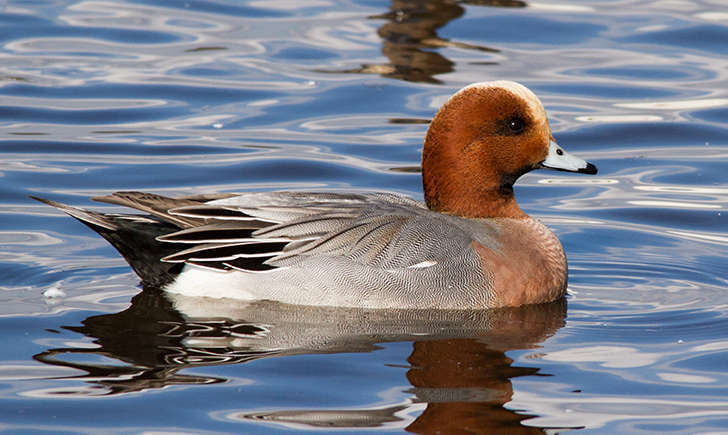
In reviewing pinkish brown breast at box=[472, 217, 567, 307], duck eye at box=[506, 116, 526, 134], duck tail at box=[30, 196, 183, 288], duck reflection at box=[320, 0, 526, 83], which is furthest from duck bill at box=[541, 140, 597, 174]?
duck reflection at box=[320, 0, 526, 83]

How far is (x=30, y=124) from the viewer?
391 inches

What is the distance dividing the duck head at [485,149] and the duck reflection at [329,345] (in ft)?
2.03

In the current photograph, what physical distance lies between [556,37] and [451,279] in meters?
6.81

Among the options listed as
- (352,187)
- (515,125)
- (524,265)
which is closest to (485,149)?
(515,125)

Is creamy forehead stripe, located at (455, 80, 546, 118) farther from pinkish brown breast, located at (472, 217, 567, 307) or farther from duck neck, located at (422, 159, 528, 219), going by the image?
pinkish brown breast, located at (472, 217, 567, 307)

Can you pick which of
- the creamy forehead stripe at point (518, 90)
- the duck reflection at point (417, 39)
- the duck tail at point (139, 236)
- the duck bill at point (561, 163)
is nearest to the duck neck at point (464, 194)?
the duck bill at point (561, 163)

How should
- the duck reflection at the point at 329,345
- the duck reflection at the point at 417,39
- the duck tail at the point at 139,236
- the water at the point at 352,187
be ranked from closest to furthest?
the duck reflection at the point at 329,345 < the water at the point at 352,187 < the duck tail at the point at 139,236 < the duck reflection at the point at 417,39

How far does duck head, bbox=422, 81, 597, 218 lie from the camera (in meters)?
6.44

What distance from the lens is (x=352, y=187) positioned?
8.71 m

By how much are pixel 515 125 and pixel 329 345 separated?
1.55m

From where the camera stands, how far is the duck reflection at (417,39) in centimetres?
1144

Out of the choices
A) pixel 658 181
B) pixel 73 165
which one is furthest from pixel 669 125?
pixel 73 165

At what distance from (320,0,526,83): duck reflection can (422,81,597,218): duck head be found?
4.60m

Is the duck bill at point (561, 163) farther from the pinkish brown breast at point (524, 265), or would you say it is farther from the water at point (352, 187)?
the water at point (352, 187)
